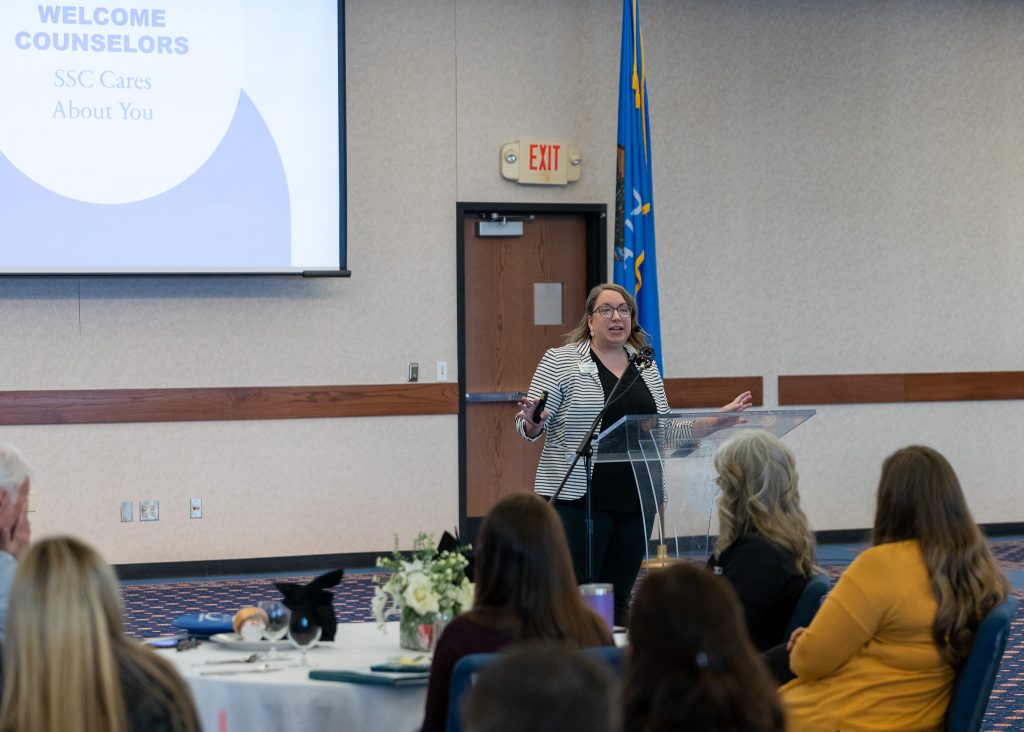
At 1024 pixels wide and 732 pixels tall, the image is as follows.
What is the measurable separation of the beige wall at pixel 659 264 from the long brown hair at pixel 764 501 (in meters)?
4.42

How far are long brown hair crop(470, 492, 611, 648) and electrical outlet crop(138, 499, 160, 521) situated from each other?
5.25m

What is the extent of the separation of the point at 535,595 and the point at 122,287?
5427 millimetres

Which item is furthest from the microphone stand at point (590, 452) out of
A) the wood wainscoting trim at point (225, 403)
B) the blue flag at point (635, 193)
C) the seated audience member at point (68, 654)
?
the wood wainscoting trim at point (225, 403)

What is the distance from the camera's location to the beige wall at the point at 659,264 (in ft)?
23.7

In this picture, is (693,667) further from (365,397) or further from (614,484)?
(365,397)

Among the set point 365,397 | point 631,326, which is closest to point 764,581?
point 631,326

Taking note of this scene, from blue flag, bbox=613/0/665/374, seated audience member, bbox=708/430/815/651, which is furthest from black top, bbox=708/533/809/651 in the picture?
blue flag, bbox=613/0/665/374

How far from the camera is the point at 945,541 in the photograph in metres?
2.76

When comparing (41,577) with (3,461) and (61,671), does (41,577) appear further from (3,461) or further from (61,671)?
(3,461)

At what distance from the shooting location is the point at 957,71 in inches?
335

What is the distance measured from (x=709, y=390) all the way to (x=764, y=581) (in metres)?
4.94

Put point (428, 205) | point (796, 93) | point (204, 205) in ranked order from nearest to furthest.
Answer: point (204, 205) → point (428, 205) → point (796, 93)

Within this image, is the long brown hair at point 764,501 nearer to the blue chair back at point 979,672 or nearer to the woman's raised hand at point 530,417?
the blue chair back at point 979,672

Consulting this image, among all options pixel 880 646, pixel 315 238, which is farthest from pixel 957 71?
pixel 880 646
